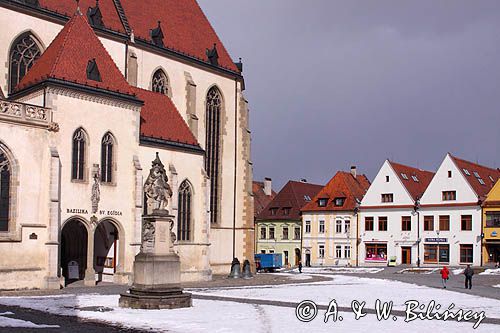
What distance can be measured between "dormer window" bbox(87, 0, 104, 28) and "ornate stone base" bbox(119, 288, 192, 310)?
854 inches

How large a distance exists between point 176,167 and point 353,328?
22.7 metres

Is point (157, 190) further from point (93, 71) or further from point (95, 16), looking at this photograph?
point (95, 16)

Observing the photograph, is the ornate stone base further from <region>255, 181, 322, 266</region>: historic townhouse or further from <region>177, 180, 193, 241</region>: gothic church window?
<region>255, 181, 322, 266</region>: historic townhouse

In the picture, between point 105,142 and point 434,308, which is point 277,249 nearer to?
point 105,142

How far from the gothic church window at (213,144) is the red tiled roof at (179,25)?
9.04 ft

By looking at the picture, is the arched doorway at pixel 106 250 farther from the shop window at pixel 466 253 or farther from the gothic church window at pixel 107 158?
the shop window at pixel 466 253

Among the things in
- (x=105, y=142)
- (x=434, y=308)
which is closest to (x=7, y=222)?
(x=105, y=142)

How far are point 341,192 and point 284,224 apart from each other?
7924 mm

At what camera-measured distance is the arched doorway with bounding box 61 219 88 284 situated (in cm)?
3416

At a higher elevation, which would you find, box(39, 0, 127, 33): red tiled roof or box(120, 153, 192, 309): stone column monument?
box(39, 0, 127, 33): red tiled roof

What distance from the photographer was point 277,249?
73188 mm

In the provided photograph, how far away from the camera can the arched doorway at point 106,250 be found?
3400 cm

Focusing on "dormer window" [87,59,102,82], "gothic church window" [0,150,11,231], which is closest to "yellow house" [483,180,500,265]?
"dormer window" [87,59,102,82]

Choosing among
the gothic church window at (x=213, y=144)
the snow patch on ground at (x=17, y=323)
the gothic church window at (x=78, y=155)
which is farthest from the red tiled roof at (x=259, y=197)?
the snow patch on ground at (x=17, y=323)
